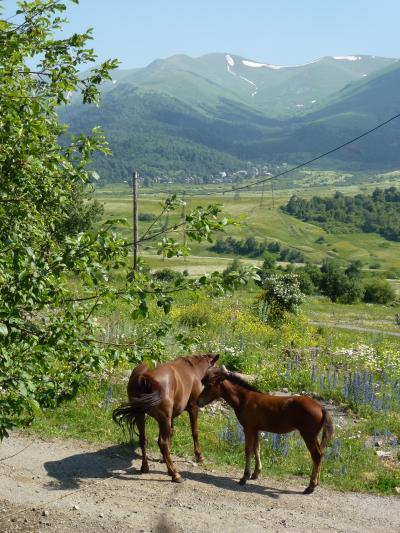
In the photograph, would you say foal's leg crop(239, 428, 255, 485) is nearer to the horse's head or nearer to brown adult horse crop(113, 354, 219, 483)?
the horse's head

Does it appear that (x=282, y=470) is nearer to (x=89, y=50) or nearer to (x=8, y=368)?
(x=8, y=368)

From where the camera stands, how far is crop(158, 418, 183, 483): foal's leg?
11.8 meters

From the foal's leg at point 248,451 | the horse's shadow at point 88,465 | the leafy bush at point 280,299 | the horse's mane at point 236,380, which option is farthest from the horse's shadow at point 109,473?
the leafy bush at point 280,299

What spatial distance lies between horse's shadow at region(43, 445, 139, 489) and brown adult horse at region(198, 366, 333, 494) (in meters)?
2.03

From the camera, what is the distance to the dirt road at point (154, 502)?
33.9 ft

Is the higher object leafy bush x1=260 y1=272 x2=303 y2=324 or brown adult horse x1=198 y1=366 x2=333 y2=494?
brown adult horse x1=198 y1=366 x2=333 y2=494

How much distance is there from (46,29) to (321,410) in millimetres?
7723

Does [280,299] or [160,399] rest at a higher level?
[160,399]


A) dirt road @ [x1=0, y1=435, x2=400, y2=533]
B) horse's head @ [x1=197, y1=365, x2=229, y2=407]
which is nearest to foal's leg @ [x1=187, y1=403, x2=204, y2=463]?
dirt road @ [x1=0, y1=435, x2=400, y2=533]

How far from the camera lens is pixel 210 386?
12.5 m

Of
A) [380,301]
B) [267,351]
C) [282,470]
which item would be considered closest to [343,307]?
[380,301]

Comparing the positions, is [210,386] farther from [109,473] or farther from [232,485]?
[109,473]

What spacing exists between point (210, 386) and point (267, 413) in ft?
3.90

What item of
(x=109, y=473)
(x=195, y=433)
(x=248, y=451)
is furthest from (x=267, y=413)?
(x=109, y=473)
